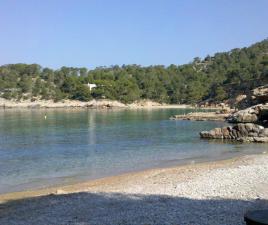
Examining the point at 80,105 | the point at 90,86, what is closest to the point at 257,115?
the point at 80,105

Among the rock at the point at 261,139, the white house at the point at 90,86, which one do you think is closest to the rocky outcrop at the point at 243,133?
the rock at the point at 261,139

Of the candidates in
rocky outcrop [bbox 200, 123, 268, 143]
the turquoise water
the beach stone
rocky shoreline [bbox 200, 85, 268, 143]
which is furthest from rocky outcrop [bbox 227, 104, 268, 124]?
the turquoise water

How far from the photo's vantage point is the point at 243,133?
152 ft

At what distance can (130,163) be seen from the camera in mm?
31203

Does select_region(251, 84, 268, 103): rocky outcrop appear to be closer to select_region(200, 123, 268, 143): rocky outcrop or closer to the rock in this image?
select_region(200, 123, 268, 143): rocky outcrop

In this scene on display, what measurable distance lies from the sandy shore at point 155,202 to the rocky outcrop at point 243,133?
77.0ft

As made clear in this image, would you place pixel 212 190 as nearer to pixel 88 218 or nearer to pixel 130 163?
pixel 88 218

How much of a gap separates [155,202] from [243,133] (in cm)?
3294

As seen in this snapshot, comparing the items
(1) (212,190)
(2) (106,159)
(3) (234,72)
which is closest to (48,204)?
(1) (212,190)

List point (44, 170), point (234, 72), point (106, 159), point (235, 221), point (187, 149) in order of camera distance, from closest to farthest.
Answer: point (235, 221) < point (44, 170) < point (106, 159) < point (187, 149) < point (234, 72)

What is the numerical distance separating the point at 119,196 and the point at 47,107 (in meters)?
168

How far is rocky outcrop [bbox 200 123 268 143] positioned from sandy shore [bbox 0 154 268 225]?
77.0 feet

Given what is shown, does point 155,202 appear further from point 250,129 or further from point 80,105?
point 80,105

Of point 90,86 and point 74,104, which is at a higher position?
point 90,86
